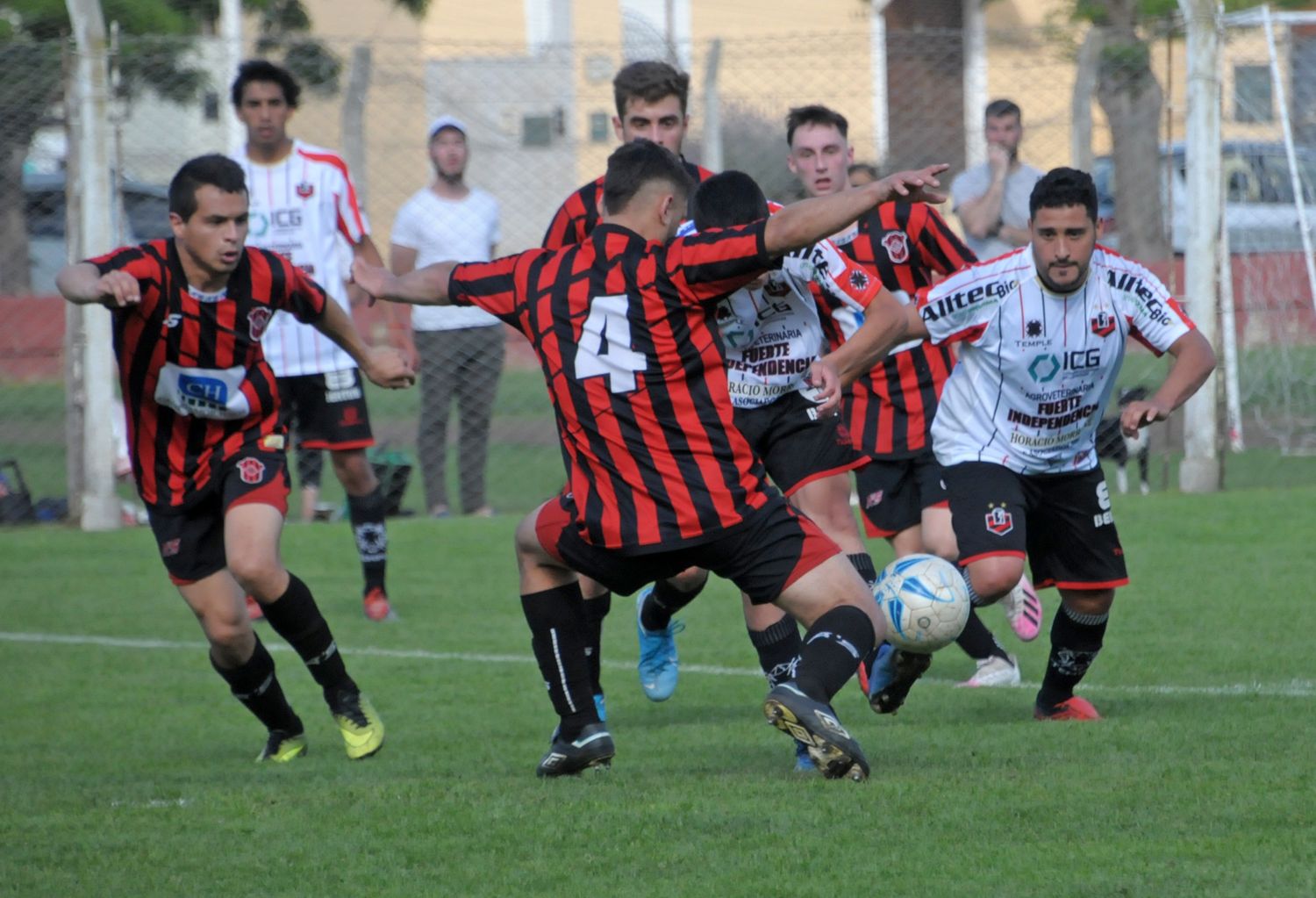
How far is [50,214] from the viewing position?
13.4 m

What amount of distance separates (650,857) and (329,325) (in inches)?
112

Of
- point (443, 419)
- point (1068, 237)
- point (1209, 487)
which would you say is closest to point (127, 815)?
point (1068, 237)

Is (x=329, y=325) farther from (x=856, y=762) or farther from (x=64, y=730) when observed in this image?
(x=856, y=762)

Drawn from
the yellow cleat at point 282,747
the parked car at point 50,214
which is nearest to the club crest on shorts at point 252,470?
the yellow cleat at point 282,747

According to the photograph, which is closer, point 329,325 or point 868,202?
point 868,202

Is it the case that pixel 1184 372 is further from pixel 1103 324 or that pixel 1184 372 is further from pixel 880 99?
pixel 880 99

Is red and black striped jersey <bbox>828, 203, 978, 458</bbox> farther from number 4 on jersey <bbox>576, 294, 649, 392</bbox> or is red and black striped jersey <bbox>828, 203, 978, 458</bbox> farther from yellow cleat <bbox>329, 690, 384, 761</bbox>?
number 4 on jersey <bbox>576, 294, 649, 392</bbox>

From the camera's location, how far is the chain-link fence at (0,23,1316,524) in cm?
1202

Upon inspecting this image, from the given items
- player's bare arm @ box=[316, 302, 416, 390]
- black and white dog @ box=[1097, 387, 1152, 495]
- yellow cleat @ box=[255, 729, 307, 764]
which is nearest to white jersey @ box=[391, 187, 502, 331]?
black and white dog @ box=[1097, 387, 1152, 495]

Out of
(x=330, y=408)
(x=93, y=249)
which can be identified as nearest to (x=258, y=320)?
(x=330, y=408)

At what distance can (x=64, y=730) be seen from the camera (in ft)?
21.5

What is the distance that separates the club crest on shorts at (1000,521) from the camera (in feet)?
18.7

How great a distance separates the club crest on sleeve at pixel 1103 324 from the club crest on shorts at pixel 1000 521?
2.07ft

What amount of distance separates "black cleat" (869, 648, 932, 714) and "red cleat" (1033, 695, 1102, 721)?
497 millimetres
